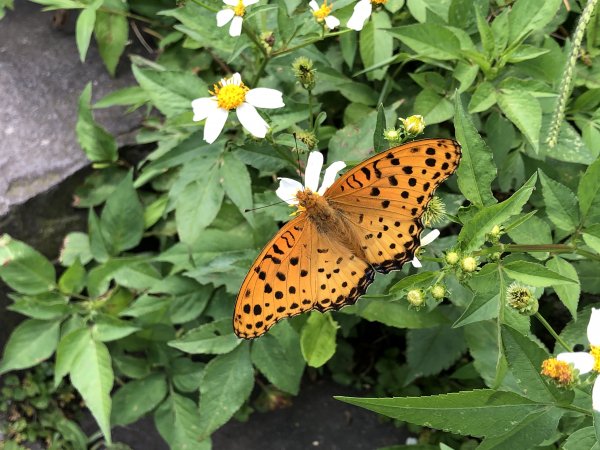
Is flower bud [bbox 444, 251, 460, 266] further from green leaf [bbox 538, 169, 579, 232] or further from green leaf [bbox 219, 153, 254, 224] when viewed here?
A: green leaf [bbox 219, 153, 254, 224]

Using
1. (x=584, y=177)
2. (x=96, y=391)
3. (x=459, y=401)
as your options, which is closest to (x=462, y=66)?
(x=584, y=177)

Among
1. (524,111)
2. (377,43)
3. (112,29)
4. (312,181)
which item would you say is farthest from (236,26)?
(112,29)

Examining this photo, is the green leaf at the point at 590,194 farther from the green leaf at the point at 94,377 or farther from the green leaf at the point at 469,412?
the green leaf at the point at 94,377

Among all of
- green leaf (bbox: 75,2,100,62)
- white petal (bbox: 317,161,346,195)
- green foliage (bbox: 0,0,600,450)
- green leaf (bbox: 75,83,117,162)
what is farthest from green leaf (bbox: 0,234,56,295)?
white petal (bbox: 317,161,346,195)

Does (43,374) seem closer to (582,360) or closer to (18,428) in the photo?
(18,428)

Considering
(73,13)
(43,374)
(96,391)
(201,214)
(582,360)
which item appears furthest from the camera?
(73,13)

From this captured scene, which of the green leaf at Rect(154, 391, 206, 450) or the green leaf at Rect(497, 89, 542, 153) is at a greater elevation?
the green leaf at Rect(497, 89, 542, 153)

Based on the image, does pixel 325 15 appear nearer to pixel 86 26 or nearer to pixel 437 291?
pixel 437 291
